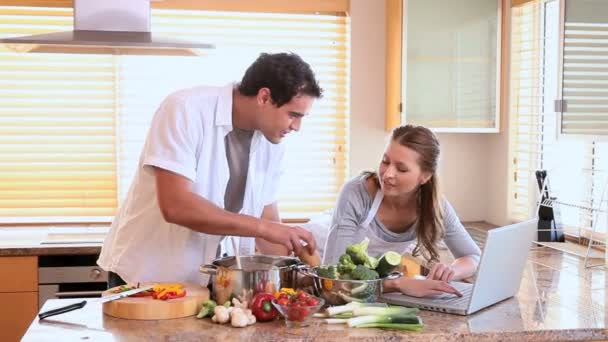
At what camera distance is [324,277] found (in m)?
2.10

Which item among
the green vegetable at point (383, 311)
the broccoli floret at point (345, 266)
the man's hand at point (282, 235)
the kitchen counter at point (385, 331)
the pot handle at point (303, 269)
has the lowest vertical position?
the kitchen counter at point (385, 331)

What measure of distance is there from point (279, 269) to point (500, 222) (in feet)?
8.47

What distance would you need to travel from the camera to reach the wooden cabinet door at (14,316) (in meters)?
3.45

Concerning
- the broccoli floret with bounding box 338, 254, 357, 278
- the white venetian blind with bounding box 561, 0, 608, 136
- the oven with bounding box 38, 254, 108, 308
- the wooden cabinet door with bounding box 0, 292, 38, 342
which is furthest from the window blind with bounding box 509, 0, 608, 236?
the wooden cabinet door with bounding box 0, 292, 38, 342

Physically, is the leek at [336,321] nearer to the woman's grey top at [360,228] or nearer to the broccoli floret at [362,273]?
the broccoli floret at [362,273]

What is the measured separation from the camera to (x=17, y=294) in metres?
3.46

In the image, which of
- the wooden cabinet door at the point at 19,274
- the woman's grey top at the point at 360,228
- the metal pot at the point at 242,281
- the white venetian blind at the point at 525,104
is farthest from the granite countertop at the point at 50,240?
the white venetian blind at the point at 525,104

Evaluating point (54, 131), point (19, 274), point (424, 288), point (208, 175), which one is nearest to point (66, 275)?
point (19, 274)

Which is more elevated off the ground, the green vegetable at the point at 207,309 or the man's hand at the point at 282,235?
the man's hand at the point at 282,235

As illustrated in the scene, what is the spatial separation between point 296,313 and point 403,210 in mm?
965

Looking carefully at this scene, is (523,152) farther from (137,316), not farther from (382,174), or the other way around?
(137,316)

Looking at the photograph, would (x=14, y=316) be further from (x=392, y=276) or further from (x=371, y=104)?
(x=371, y=104)

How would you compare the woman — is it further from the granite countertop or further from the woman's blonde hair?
the granite countertop

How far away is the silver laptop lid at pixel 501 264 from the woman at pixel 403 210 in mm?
290
